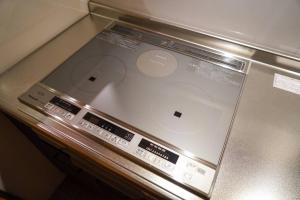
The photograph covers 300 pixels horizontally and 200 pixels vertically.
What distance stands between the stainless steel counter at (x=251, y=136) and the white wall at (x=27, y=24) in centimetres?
4

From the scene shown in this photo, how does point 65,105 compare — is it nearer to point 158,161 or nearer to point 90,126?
point 90,126

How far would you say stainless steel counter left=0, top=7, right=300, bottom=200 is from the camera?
490 millimetres

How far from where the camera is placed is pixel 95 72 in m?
0.75

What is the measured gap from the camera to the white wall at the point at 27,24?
2.23 feet

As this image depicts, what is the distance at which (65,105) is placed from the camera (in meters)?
0.64

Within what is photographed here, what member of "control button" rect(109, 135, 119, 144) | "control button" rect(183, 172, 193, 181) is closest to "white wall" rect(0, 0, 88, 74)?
"control button" rect(109, 135, 119, 144)

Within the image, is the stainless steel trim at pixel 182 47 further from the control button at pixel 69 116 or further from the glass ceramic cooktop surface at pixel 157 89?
the control button at pixel 69 116

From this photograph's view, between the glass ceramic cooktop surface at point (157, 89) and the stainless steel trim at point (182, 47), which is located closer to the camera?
the glass ceramic cooktop surface at point (157, 89)

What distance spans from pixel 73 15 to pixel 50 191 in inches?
41.2

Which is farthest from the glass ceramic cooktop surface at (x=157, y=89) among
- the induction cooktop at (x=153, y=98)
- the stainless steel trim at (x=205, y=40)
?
the stainless steel trim at (x=205, y=40)

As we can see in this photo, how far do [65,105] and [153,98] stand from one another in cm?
28

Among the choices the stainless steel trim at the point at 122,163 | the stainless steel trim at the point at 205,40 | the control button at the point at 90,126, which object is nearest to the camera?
the stainless steel trim at the point at 122,163

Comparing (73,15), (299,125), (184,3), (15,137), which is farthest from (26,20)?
(299,125)

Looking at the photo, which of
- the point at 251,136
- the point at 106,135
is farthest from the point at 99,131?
the point at 251,136
